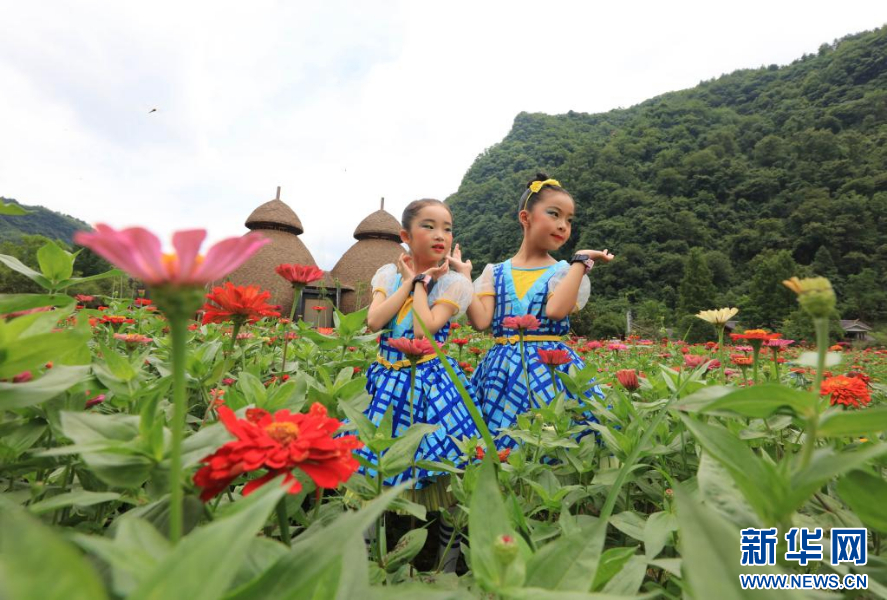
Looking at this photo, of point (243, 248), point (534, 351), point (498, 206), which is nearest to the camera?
point (243, 248)

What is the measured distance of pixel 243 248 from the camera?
0.33 metres

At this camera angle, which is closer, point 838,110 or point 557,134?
point 838,110

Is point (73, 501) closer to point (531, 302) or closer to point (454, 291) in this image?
point (454, 291)

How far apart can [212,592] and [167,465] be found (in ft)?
0.67

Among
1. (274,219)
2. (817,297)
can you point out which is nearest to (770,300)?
(274,219)

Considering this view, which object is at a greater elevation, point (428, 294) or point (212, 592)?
point (428, 294)

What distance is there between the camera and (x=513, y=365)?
1.52 meters

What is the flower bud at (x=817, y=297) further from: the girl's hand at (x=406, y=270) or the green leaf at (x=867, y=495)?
the girl's hand at (x=406, y=270)

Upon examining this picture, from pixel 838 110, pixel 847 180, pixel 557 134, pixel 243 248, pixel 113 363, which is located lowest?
pixel 113 363

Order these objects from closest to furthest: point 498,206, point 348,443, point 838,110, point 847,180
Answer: point 348,443 → point 847,180 → point 838,110 → point 498,206

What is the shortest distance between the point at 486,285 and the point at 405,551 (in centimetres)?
129

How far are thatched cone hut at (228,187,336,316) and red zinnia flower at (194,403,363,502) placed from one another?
11.2m

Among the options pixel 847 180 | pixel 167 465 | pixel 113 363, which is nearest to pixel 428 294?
pixel 113 363

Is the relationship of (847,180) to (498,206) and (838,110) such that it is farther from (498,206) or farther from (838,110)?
(498,206)
